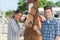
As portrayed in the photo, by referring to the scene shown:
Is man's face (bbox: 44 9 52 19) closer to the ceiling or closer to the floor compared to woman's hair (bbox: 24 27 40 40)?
closer to the ceiling

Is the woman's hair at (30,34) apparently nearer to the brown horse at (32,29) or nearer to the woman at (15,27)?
the brown horse at (32,29)

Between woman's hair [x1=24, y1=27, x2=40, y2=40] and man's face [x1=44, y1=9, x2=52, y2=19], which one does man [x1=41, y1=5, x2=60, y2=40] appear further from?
woman's hair [x1=24, y1=27, x2=40, y2=40]

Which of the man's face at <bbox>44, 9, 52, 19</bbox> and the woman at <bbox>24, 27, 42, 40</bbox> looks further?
the man's face at <bbox>44, 9, 52, 19</bbox>

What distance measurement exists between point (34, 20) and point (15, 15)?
15.3 inches

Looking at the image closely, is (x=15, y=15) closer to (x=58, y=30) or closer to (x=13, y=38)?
(x=13, y=38)

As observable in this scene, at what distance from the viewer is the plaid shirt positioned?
3.27 m

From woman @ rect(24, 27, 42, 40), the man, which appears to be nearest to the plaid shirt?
the man

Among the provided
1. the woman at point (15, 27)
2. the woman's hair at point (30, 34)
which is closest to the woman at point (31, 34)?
the woman's hair at point (30, 34)

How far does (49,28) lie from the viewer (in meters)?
3.30

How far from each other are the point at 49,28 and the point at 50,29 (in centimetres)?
2

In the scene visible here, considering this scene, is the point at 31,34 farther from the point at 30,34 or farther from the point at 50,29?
the point at 50,29

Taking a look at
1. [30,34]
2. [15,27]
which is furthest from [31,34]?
[15,27]

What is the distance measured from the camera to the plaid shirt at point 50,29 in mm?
3273

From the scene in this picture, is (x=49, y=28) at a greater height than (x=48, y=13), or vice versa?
(x=48, y=13)
